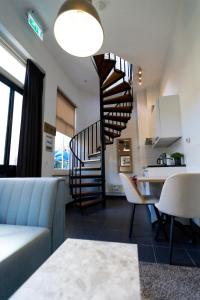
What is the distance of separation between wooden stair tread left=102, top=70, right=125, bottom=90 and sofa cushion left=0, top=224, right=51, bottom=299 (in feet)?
12.9

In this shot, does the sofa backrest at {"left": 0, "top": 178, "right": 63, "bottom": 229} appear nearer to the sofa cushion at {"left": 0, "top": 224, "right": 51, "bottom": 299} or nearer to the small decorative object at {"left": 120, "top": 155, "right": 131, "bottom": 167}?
the sofa cushion at {"left": 0, "top": 224, "right": 51, "bottom": 299}

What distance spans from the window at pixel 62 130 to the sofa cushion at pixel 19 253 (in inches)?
116

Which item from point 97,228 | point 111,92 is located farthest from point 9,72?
point 97,228

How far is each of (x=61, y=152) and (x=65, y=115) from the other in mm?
1116

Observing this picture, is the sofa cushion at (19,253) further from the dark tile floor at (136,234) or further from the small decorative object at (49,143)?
the small decorative object at (49,143)

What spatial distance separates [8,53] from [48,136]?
1679 mm

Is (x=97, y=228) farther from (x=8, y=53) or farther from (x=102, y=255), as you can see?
(x=8, y=53)

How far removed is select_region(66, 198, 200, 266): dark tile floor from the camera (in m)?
1.76

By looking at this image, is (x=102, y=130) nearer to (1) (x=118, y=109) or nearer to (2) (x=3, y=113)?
(1) (x=118, y=109)

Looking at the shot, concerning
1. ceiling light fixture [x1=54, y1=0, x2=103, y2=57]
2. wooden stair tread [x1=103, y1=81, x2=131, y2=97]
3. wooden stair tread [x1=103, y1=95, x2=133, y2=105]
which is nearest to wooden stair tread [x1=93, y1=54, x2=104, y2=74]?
wooden stair tread [x1=103, y1=81, x2=131, y2=97]

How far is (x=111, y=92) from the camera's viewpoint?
187 inches

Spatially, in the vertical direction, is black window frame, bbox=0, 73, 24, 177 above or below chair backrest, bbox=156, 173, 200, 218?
above

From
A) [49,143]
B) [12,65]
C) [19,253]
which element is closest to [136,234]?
[19,253]

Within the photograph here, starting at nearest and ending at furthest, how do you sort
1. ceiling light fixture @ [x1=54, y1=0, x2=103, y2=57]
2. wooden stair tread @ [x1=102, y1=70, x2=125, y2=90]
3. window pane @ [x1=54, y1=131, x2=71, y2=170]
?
ceiling light fixture @ [x1=54, y1=0, x2=103, y2=57], wooden stair tread @ [x1=102, y1=70, x2=125, y2=90], window pane @ [x1=54, y1=131, x2=71, y2=170]
